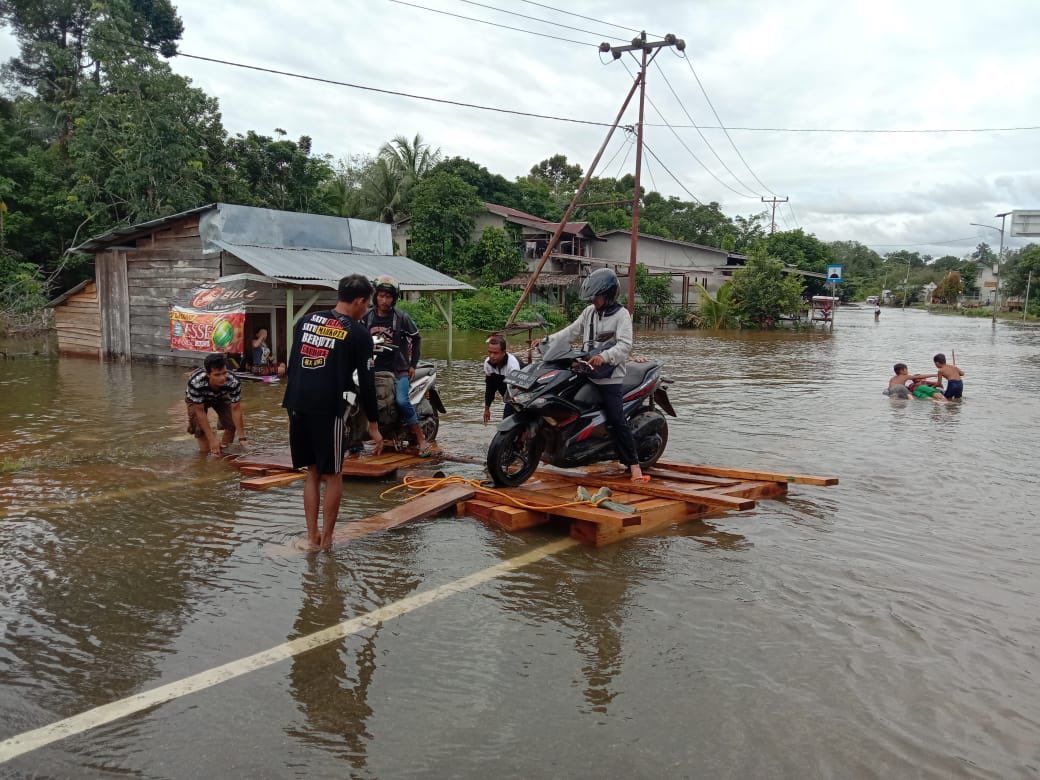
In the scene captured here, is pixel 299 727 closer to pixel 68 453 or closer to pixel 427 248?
pixel 68 453

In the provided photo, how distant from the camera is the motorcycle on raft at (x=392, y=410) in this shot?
23.5 feet

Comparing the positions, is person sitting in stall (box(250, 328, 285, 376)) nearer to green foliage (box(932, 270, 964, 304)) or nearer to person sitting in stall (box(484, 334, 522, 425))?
person sitting in stall (box(484, 334, 522, 425))

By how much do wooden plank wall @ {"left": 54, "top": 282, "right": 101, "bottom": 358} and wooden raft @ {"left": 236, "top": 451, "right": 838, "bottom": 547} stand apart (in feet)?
44.5

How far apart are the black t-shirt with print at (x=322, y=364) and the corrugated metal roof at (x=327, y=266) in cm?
955

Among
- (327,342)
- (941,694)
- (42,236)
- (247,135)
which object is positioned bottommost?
(941,694)

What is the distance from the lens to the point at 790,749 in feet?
9.27

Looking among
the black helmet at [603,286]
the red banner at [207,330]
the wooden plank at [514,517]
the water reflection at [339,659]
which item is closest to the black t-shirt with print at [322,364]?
the water reflection at [339,659]

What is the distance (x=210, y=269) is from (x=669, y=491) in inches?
513

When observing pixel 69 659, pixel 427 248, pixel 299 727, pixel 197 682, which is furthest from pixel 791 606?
pixel 427 248

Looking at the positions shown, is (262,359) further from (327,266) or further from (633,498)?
(633,498)

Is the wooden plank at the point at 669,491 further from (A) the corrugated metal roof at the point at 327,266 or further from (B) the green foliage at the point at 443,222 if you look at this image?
(B) the green foliage at the point at 443,222

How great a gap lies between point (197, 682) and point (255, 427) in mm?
7076

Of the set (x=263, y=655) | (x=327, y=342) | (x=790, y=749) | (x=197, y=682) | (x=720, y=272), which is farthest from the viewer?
(x=720, y=272)

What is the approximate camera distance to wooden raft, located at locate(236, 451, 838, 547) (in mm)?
5234
